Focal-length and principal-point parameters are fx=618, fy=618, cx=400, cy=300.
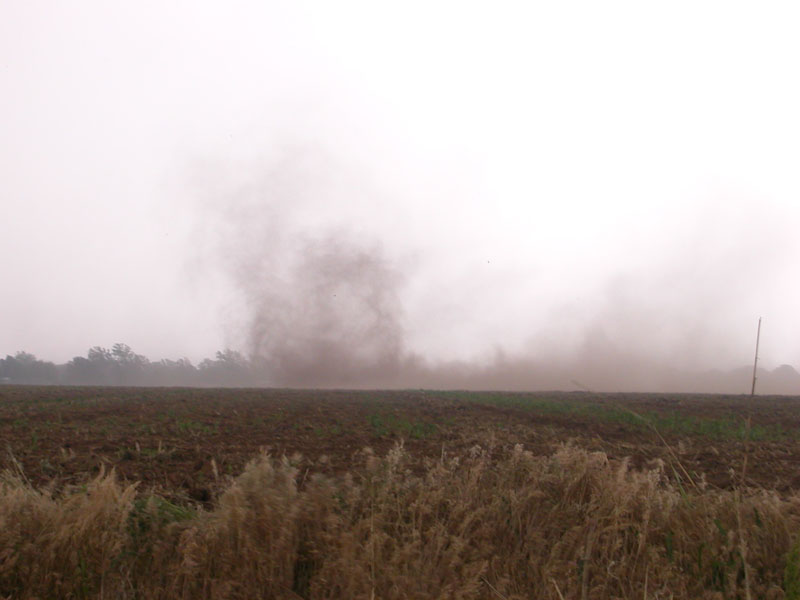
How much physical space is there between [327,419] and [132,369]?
103m

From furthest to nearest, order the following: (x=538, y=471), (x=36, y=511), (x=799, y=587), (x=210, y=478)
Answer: (x=210, y=478) < (x=538, y=471) < (x=36, y=511) < (x=799, y=587)

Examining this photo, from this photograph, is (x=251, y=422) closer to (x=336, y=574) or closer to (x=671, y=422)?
(x=671, y=422)

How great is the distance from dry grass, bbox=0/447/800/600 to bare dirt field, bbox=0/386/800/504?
0.59m

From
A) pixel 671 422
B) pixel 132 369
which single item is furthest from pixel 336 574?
pixel 132 369

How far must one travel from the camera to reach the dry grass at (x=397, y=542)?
427 cm

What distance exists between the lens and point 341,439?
47.4 ft

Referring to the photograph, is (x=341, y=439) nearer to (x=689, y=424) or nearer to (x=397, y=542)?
(x=397, y=542)

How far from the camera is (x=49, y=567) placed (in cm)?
434

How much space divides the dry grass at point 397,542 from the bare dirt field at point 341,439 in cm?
59

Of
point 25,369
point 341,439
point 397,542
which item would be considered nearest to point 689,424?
point 341,439

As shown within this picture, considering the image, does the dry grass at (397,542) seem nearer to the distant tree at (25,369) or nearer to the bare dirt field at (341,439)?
the bare dirt field at (341,439)

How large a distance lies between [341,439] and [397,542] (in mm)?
9924

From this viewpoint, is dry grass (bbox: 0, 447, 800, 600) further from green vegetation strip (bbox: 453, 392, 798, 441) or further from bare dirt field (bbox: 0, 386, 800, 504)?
green vegetation strip (bbox: 453, 392, 798, 441)

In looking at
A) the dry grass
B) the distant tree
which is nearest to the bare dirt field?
the dry grass
